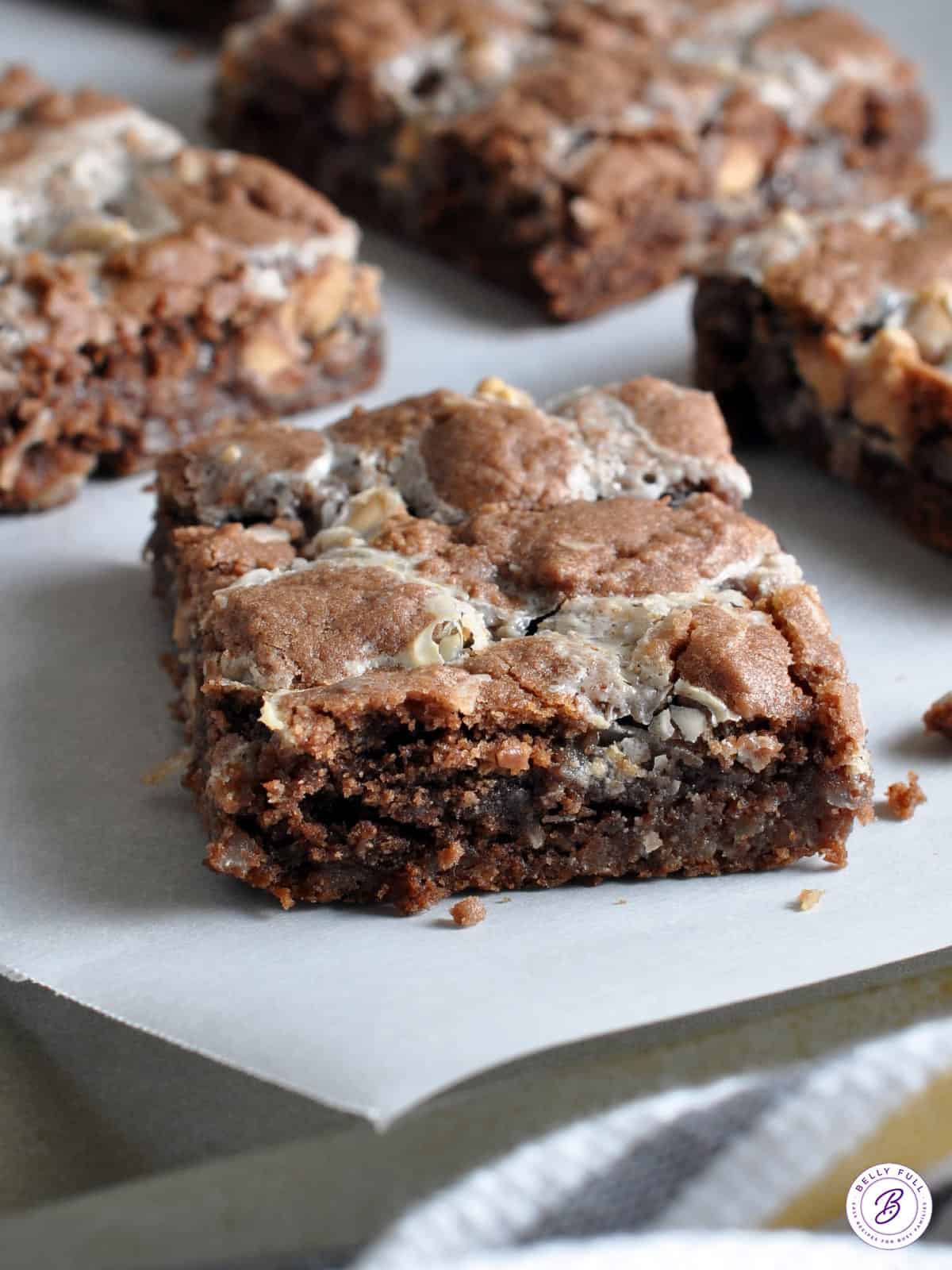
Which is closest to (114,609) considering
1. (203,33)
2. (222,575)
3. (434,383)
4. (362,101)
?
(222,575)

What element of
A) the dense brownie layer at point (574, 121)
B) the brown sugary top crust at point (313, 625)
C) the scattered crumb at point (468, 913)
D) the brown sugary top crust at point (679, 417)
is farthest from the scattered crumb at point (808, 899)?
the dense brownie layer at point (574, 121)

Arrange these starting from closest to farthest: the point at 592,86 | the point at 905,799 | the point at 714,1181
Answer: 1. the point at 714,1181
2. the point at 905,799
3. the point at 592,86

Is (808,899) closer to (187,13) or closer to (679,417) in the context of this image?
(679,417)

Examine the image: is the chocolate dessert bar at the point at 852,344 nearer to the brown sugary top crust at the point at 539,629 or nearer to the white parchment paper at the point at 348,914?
the white parchment paper at the point at 348,914

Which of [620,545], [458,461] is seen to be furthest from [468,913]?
[458,461]

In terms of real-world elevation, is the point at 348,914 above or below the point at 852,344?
below

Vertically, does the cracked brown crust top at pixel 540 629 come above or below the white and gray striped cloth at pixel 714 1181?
above
